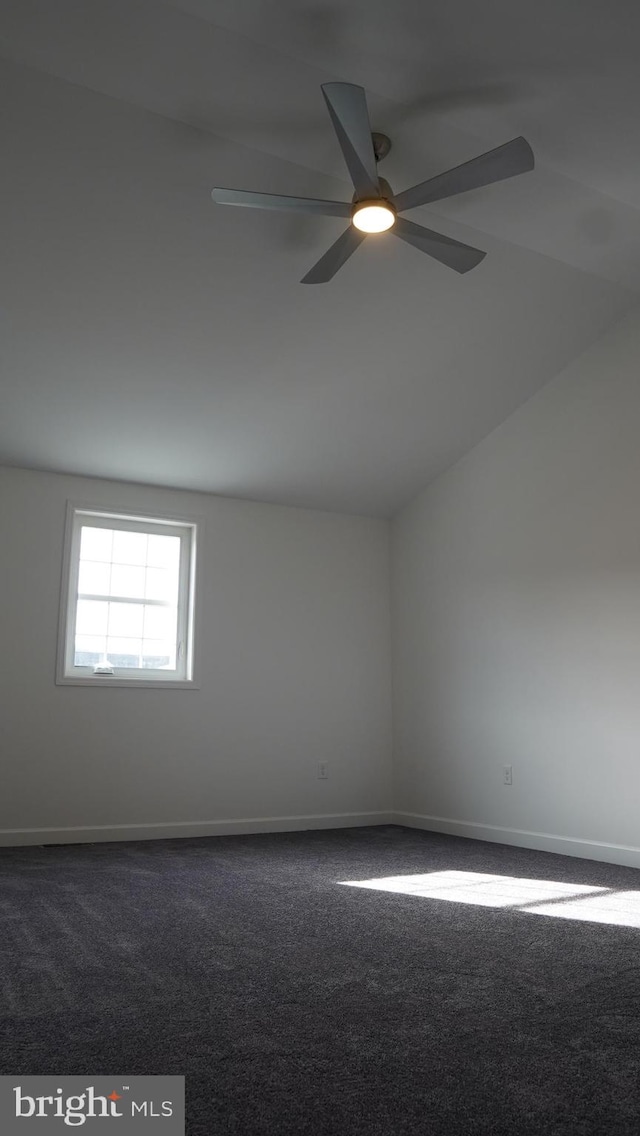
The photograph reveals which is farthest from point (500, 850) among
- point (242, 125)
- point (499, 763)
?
point (242, 125)

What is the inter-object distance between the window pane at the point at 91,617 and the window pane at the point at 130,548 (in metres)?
0.32

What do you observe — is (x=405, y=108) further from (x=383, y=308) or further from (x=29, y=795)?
(x=29, y=795)

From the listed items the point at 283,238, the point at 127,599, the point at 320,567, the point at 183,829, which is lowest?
the point at 183,829

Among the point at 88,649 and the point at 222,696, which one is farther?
the point at 222,696

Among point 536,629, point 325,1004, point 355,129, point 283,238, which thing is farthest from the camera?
point 536,629

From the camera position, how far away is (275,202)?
2.90 metres

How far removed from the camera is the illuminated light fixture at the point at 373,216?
9.55 feet

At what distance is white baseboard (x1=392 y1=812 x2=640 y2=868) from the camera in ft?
14.0

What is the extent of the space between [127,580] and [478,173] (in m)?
3.51

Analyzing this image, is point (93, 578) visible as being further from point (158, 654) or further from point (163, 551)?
point (158, 654)

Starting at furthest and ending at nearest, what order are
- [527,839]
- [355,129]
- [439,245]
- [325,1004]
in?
[527,839]
[439,245]
[355,129]
[325,1004]

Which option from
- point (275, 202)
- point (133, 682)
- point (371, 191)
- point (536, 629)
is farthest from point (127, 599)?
point (371, 191)

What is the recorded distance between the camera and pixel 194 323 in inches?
165

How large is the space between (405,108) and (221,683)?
11.7 feet
